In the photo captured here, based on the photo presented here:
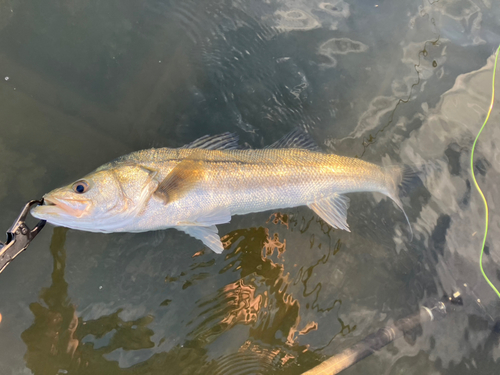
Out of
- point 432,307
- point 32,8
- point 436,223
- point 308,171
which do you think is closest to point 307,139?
point 308,171

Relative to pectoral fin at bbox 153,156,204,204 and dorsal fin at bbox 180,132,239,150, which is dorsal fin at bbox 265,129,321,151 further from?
pectoral fin at bbox 153,156,204,204

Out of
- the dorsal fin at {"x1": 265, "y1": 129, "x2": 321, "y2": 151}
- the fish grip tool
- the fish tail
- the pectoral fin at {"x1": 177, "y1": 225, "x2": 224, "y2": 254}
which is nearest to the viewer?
the fish grip tool

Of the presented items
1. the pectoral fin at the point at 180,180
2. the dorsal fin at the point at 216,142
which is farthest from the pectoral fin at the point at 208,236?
the dorsal fin at the point at 216,142

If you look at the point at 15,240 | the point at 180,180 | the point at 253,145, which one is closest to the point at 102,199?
the point at 180,180

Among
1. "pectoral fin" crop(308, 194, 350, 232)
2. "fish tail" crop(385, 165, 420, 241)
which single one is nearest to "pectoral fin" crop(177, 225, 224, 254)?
"pectoral fin" crop(308, 194, 350, 232)

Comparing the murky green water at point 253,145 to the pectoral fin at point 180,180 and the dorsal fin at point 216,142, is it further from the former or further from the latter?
the pectoral fin at point 180,180

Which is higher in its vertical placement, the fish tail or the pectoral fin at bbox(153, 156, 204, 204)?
the pectoral fin at bbox(153, 156, 204, 204)

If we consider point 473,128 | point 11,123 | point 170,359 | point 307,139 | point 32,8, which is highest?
point 32,8

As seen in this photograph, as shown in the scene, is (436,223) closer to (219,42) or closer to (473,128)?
(473,128)
